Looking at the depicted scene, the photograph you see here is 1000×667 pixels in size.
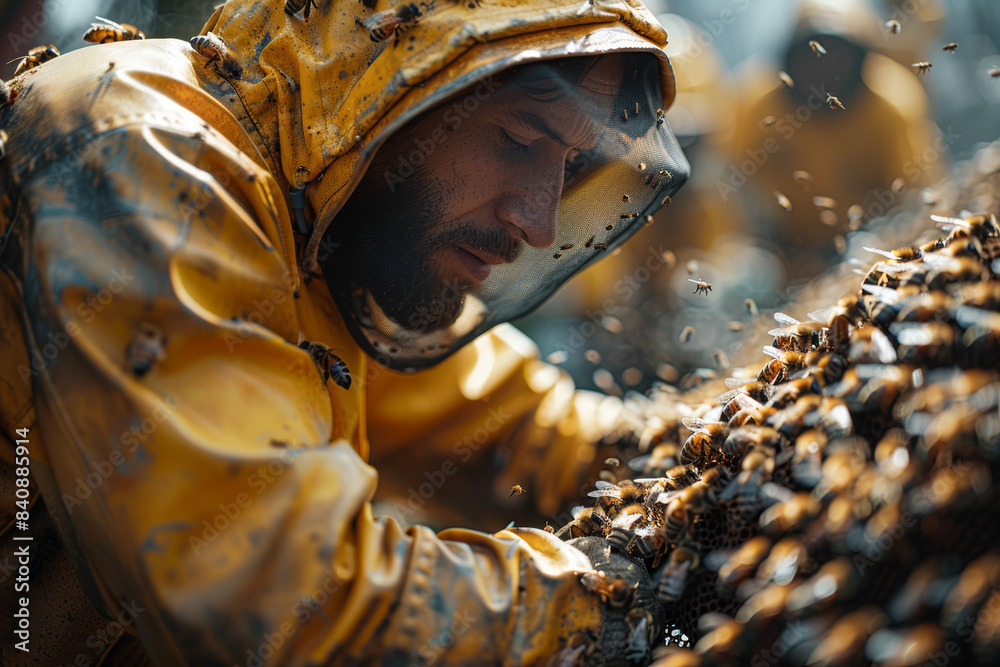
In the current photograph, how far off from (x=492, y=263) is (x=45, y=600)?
5.04 ft

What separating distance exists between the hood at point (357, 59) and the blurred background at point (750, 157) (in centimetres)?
250

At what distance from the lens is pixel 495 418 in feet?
9.30

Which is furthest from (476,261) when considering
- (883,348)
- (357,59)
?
(883,348)

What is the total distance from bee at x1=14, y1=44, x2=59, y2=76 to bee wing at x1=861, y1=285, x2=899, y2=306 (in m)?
2.36

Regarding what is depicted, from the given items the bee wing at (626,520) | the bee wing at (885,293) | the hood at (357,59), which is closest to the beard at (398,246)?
the hood at (357,59)

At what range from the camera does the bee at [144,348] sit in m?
1.25

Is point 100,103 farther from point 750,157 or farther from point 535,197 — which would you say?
point 750,157

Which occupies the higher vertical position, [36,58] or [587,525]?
[36,58]

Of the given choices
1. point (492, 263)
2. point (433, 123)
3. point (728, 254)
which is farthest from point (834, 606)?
point (728, 254)

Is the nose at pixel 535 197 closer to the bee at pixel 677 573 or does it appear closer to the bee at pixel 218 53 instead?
the bee at pixel 218 53

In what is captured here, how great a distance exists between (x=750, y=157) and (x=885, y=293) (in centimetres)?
423

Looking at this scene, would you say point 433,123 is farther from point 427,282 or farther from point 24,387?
point 24,387

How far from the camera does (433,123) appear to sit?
1.79 meters

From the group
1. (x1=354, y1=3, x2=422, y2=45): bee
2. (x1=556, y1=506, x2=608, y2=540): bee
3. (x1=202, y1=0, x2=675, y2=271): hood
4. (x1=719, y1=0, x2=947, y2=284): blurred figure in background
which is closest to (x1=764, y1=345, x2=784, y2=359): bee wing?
(x1=556, y1=506, x2=608, y2=540): bee
